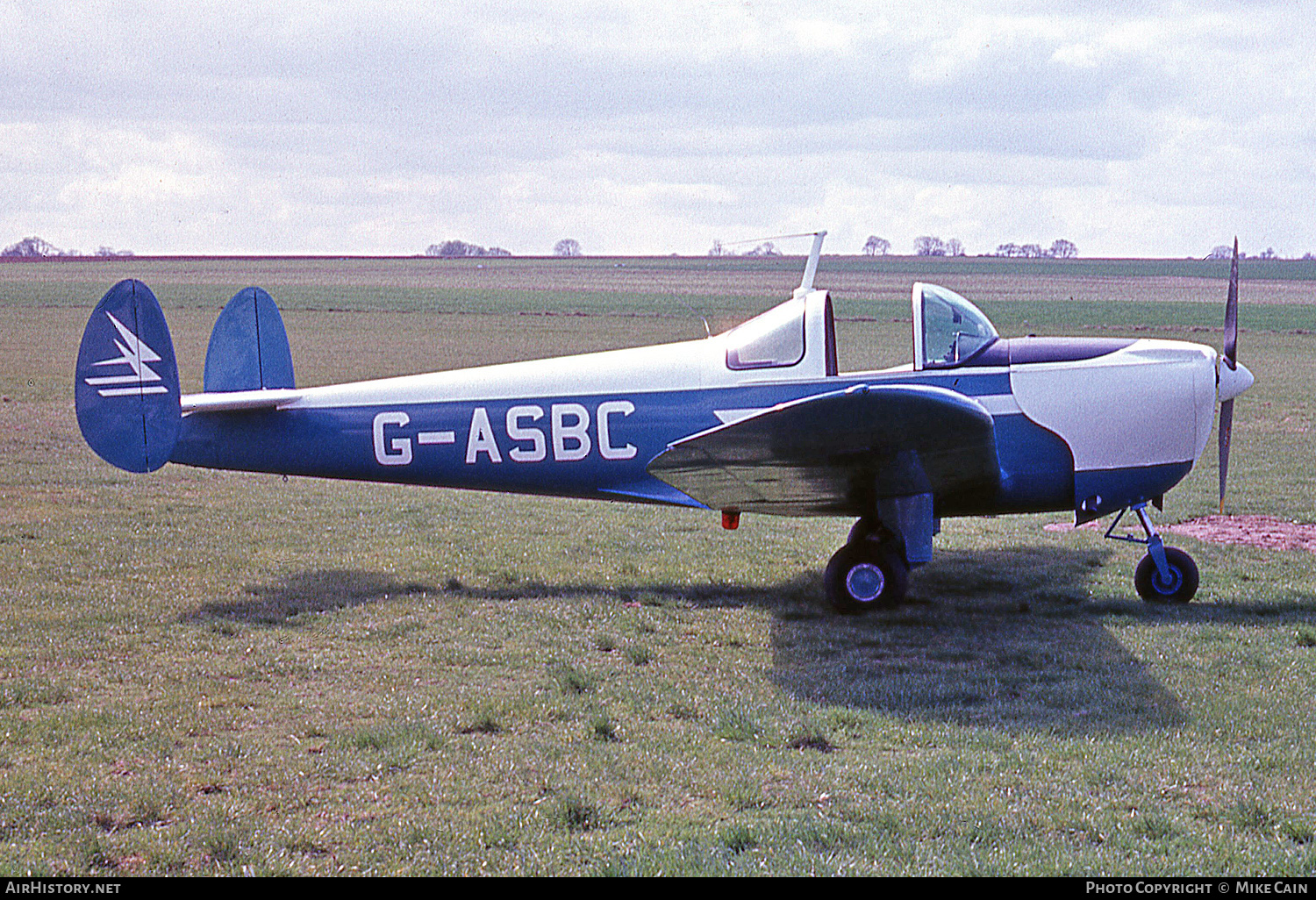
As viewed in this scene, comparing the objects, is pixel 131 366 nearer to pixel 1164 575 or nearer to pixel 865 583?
pixel 865 583

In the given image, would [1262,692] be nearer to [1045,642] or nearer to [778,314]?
[1045,642]

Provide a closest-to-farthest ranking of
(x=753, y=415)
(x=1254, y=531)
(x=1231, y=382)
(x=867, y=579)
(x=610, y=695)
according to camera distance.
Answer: (x=610, y=695) → (x=753, y=415) → (x=867, y=579) → (x=1231, y=382) → (x=1254, y=531)

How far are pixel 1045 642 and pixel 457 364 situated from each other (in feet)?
77.9

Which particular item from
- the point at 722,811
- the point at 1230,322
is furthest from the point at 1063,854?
the point at 1230,322

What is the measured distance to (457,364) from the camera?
2952 centimetres

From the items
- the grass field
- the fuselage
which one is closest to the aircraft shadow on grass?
the grass field

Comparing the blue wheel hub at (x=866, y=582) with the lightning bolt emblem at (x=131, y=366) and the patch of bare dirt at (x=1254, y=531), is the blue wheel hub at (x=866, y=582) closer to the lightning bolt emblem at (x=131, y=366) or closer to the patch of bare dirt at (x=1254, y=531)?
the patch of bare dirt at (x=1254, y=531)

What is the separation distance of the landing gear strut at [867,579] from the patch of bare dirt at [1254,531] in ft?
13.1

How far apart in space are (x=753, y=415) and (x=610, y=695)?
215 centimetres

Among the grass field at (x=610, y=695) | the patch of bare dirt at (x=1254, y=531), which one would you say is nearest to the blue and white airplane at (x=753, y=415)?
the grass field at (x=610, y=695)

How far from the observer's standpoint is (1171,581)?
26.9 ft

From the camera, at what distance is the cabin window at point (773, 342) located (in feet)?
26.9

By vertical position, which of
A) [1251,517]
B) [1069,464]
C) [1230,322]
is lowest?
[1251,517]

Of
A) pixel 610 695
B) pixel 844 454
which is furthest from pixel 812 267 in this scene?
pixel 610 695
